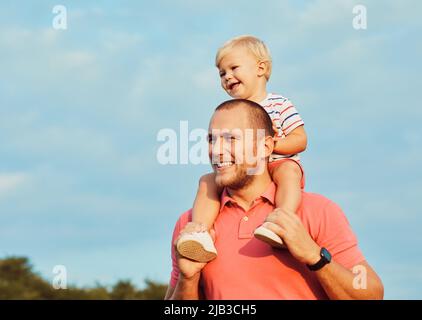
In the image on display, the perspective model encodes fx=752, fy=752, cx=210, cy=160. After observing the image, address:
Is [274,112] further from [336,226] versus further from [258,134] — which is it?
[336,226]

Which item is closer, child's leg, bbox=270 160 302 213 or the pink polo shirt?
the pink polo shirt

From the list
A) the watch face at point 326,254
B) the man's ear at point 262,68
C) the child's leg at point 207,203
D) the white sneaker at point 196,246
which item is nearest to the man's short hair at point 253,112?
the child's leg at point 207,203

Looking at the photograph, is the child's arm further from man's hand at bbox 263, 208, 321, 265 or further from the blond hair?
man's hand at bbox 263, 208, 321, 265

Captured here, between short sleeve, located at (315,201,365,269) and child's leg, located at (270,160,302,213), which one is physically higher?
child's leg, located at (270,160,302,213)

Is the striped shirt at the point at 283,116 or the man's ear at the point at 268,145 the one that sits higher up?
the striped shirt at the point at 283,116

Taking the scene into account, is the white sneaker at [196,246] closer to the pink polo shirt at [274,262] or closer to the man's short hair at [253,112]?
the pink polo shirt at [274,262]

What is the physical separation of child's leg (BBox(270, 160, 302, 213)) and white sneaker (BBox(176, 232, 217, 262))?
51 cm

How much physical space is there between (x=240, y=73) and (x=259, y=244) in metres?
1.82

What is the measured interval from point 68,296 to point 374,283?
17.9m

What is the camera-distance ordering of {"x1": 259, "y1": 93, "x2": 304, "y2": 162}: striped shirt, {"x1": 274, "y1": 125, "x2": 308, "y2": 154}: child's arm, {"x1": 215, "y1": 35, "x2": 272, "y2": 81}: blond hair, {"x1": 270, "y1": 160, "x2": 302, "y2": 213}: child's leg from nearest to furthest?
{"x1": 270, "y1": 160, "x2": 302, "y2": 213}: child's leg, {"x1": 274, "y1": 125, "x2": 308, "y2": 154}: child's arm, {"x1": 259, "y1": 93, "x2": 304, "y2": 162}: striped shirt, {"x1": 215, "y1": 35, "x2": 272, "y2": 81}: blond hair

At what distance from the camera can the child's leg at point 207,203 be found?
510 centimetres

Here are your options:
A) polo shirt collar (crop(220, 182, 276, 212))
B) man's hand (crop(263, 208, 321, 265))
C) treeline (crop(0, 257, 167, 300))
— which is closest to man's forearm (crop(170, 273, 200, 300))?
polo shirt collar (crop(220, 182, 276, 212))

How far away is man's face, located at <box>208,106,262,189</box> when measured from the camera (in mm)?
4883
